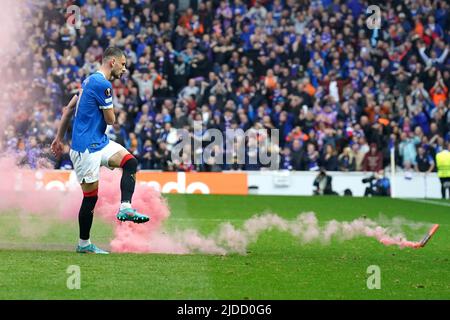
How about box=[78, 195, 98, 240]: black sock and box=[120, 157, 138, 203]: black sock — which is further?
box=[78, 195, 98, 240]: black sock

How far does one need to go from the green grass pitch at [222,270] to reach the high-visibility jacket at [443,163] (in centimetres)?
996

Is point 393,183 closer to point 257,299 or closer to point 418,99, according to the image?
point 418,99

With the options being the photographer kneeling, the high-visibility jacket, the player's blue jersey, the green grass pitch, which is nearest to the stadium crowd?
the photographer kneeling

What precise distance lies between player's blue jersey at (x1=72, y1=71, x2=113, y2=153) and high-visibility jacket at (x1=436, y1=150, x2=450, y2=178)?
15841 millimetres

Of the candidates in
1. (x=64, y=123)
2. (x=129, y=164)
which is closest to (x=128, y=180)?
(x=129, y=164)

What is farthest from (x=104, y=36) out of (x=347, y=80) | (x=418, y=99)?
(x=418, y=99)

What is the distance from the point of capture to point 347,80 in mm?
29219

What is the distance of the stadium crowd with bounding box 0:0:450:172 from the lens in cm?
2716

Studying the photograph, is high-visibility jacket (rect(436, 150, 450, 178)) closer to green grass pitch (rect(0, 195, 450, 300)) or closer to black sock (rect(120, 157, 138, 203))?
green grass pitch (rect(0, 195, 450, 300))

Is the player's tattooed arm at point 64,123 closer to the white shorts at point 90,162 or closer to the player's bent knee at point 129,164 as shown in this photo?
the white shorts at point 90,162
